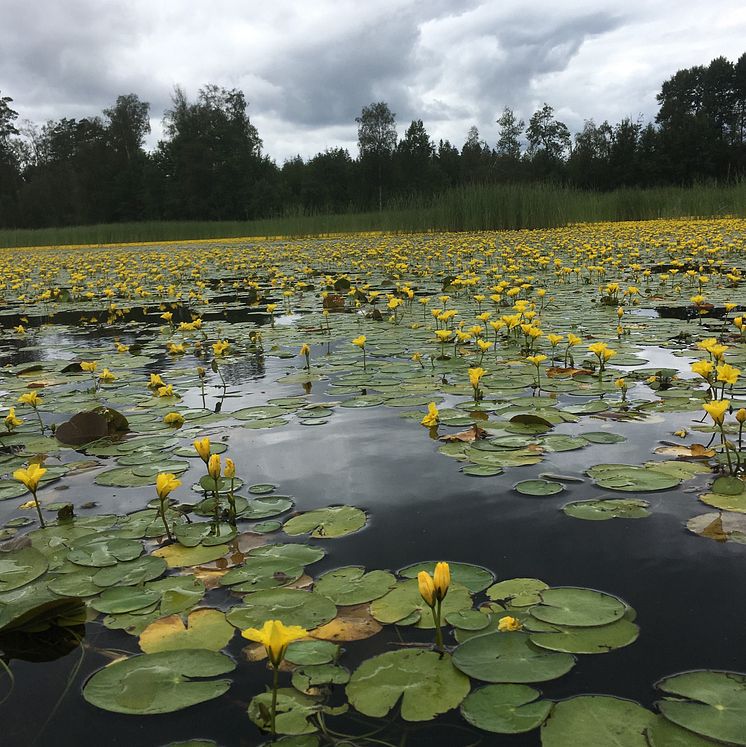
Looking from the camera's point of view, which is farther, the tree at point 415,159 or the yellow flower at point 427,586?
the tree at point 415,159

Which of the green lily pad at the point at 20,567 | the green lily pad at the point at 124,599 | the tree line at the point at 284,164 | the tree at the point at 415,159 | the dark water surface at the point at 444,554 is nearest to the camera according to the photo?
the dark water surface at the point at 444,554

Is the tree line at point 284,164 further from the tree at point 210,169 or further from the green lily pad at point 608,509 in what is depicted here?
the green lily pad at point 608,509

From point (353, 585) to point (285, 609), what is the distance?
15 centimetres

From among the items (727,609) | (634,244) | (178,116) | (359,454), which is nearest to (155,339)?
(359,454)

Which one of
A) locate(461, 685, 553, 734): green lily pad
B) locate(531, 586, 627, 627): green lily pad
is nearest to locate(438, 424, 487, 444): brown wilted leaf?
locate(531, 586, 627, 627): green lily pad

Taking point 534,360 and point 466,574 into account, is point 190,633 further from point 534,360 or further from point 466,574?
point 534,360

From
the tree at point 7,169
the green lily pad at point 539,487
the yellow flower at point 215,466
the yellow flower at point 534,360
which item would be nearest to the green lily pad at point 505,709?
the green lily pad at point 539,487

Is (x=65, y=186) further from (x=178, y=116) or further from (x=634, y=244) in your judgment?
(x=634, y=244)

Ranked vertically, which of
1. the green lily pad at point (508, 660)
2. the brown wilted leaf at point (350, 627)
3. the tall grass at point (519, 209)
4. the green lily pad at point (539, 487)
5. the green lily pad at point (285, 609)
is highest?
the tall grass at point (519, 209)

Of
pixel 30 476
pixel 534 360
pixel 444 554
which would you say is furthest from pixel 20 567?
pixel 534 360

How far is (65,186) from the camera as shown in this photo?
46.9m

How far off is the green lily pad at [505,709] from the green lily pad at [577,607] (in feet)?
0.59

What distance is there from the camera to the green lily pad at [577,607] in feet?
3.63

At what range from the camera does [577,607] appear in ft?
3.76
